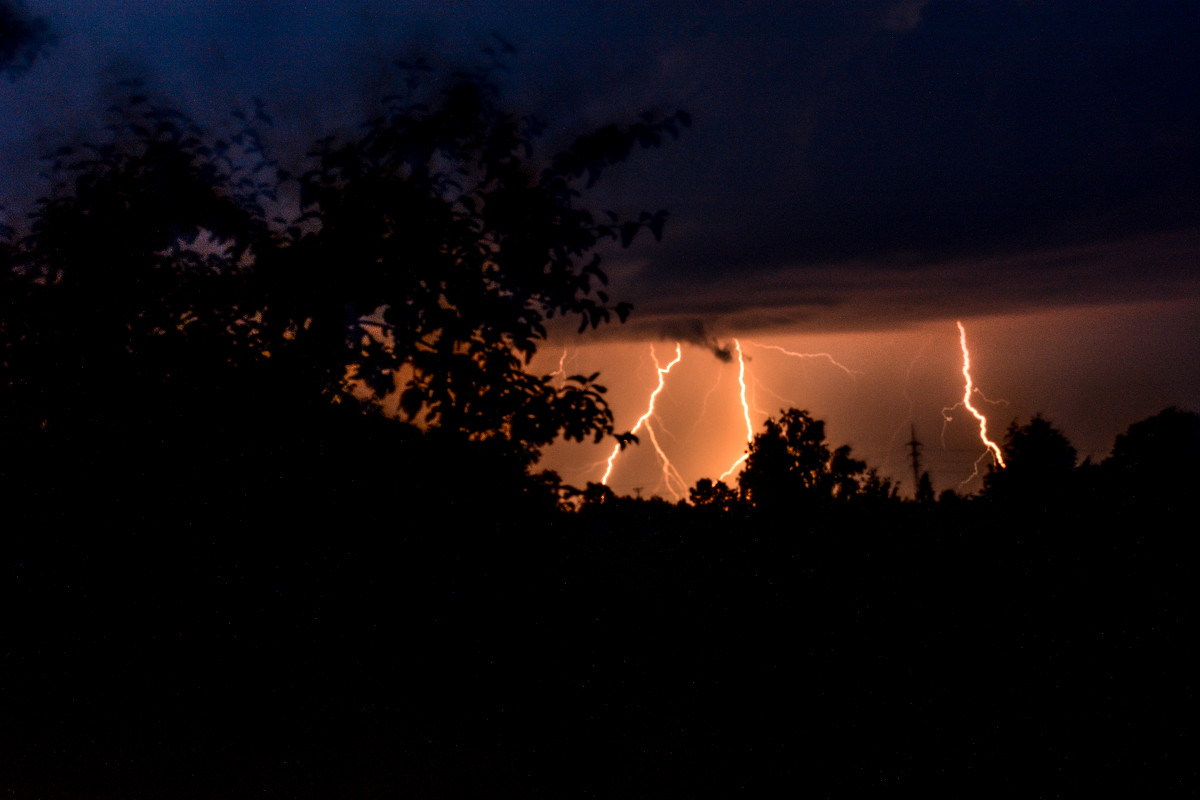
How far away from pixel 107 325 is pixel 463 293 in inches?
83.8

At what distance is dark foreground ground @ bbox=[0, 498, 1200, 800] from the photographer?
4543 mm

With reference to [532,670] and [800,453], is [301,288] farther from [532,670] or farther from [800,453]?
[800,453]

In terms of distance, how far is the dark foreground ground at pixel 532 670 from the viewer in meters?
4.54

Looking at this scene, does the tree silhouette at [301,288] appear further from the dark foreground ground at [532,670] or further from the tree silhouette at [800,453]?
the tree silhouette at [800,453]

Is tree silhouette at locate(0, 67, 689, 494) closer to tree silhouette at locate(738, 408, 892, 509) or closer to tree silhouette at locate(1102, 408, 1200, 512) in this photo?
tree silhouette at locate(1102, 408, 1200, 512)

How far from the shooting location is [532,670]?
5.93 metres

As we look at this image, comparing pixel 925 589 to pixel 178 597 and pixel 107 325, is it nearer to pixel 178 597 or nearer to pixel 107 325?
pixel 178 597

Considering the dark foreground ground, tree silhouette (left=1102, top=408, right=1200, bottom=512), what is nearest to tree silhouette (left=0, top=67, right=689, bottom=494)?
the dark foreground ground

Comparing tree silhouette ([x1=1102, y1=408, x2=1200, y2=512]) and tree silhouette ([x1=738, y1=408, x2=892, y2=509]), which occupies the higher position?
tree silhouette ([x1=738, y1=408, x2=892, y2=509])

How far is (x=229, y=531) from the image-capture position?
520 centimetres

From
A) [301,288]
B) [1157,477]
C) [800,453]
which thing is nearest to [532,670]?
[301,288]

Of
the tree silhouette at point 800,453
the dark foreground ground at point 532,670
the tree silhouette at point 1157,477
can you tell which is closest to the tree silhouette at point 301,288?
the dark foreground ground at point 532,670

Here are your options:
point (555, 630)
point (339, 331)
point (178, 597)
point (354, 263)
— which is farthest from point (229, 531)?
point (555, 630)

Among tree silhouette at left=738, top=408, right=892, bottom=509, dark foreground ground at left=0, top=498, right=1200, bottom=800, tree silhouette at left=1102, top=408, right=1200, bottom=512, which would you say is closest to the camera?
dark foreground ground at left=0, top=498, right=1200, bottom=800
